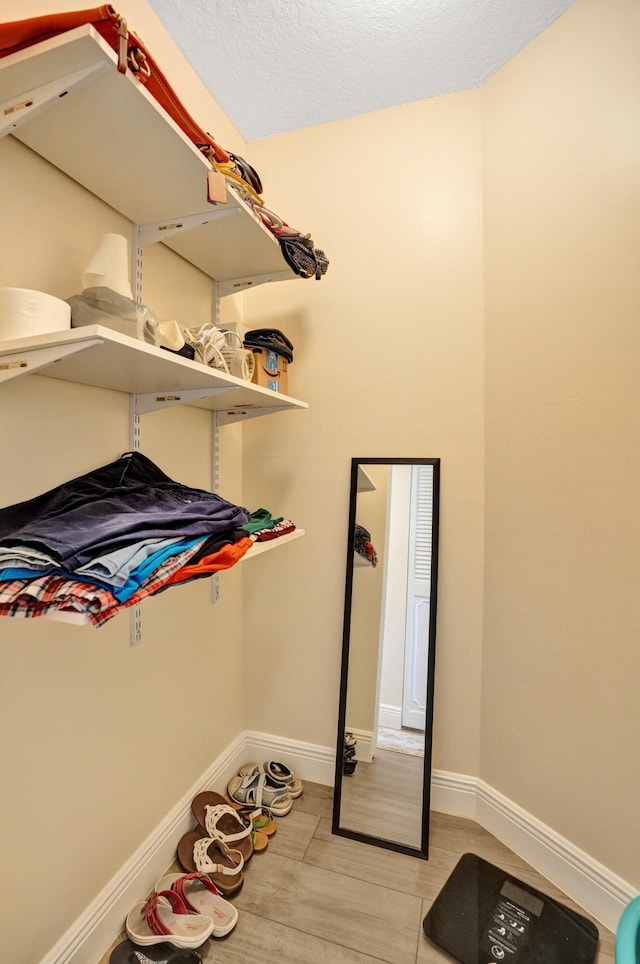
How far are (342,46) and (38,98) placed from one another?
1136mm

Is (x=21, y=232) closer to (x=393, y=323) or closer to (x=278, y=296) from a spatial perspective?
(x=278, y=296)

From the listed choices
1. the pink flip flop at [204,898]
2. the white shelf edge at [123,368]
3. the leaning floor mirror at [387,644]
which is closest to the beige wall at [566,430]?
the leaning floor mirror at [387,644]

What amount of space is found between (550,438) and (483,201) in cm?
89

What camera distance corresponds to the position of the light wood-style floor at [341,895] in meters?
1.13

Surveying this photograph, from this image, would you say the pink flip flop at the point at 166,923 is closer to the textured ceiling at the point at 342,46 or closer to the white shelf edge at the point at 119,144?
the white shelf edge at the point at 119,144

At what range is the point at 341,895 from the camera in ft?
4.23

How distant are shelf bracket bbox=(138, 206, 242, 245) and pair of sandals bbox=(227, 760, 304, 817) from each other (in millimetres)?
1863

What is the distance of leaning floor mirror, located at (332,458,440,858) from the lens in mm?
1579

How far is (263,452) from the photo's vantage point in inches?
71.9

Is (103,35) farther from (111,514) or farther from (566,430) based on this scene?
(566,430)

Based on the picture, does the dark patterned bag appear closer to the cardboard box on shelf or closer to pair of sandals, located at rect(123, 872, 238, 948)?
the cardboard box on shelf

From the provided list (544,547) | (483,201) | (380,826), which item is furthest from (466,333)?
(380,826)

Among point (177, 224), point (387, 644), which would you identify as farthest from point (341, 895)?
point (177, 224)

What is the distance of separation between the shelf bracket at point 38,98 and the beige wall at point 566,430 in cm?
125
